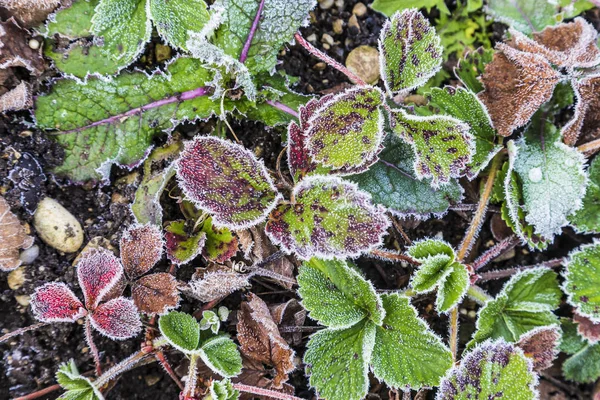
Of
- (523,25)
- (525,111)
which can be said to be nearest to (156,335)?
(525,111)

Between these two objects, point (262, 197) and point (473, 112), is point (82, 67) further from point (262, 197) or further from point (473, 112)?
point (473, 112)

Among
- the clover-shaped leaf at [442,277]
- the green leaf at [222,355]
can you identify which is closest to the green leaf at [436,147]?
the clover-shaped leaf at [442,277]

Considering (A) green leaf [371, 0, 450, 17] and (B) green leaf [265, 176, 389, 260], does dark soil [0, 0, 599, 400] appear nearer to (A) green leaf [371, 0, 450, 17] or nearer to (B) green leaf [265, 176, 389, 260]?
(A) green leaf [371, 0, 450, 17]

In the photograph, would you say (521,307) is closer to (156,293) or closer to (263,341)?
(263,341)

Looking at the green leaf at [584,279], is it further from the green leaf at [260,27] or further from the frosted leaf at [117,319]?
the frosted leaf at [117,319]

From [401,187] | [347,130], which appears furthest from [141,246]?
[401,187]

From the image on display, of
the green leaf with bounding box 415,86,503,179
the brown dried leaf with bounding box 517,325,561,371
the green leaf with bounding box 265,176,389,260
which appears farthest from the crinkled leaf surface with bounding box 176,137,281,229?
the brown dried leaf with bounding box 517,325,561,371
